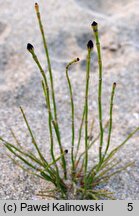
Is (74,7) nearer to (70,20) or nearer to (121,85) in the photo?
(70,20)

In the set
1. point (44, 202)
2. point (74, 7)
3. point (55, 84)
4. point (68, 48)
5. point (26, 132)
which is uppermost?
point (74, 7)

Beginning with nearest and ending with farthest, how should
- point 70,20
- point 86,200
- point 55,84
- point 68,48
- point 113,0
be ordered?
point 86,200 → point 55,84 → point 68,48 → point 70,20 → point 113,0

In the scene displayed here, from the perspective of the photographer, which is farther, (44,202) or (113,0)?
(113,0)

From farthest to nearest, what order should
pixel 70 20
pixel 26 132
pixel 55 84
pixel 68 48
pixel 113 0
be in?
pixel 113 0, pixel 70 20, pixel 68 48, pixel 55 84, pixel 26 132

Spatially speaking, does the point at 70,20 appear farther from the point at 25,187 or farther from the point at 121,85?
the point at 25,187

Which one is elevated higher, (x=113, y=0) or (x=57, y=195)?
(x=113, y=0)

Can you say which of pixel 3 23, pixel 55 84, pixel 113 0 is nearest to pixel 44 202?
pixel 55 84

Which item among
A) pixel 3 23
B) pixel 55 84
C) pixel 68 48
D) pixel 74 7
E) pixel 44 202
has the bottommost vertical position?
pixel 44 202

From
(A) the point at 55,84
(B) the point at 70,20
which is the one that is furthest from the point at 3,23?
(A) the point at 55,84

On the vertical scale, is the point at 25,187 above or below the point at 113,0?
below

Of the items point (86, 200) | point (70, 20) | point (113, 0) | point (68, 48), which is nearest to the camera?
point (86, 200)
